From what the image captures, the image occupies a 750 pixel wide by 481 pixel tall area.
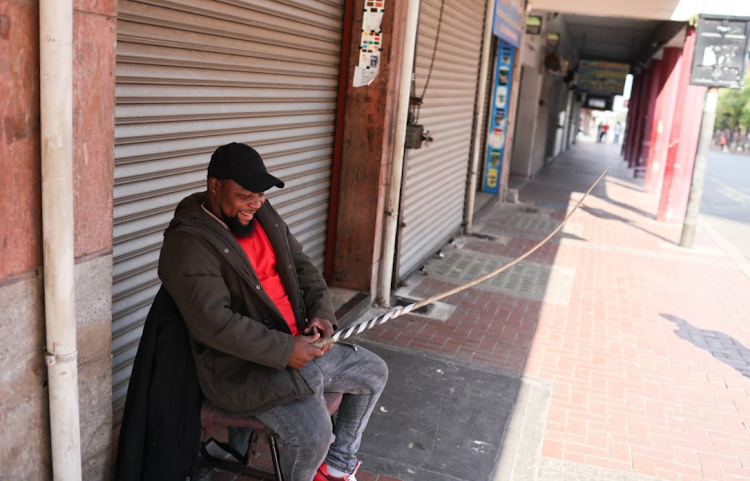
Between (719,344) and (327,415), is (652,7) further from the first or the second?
(327,415)

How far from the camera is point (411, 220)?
25.2 ft

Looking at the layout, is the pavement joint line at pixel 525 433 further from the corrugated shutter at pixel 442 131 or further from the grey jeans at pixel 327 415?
the corrugated shutter at pixel 442 131

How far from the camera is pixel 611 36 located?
25.4 meters

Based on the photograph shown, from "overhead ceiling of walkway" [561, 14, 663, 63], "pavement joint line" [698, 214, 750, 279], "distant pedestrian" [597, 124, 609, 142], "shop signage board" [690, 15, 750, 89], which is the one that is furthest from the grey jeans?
"distant pedestrian" [597, 124, 609, 142]

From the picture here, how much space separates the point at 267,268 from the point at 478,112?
7454mm

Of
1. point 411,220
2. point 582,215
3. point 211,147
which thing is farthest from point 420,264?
point 582,215

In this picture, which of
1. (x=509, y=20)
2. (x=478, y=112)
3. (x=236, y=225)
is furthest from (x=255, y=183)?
(x=509, y=20)

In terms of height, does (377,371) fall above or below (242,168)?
below

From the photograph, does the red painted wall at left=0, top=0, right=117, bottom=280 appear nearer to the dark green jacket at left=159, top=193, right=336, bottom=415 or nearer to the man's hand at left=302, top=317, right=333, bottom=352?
the dark green jacket at left=159, top=193, right=336, bottom=415

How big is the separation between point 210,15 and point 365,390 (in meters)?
2.20

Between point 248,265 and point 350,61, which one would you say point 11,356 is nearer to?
point 248,265

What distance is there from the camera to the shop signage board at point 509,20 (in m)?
9.48

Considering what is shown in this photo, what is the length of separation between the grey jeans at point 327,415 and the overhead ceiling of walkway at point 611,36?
18595 millimetres

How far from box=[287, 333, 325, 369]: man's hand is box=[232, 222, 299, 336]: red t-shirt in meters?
0.23
